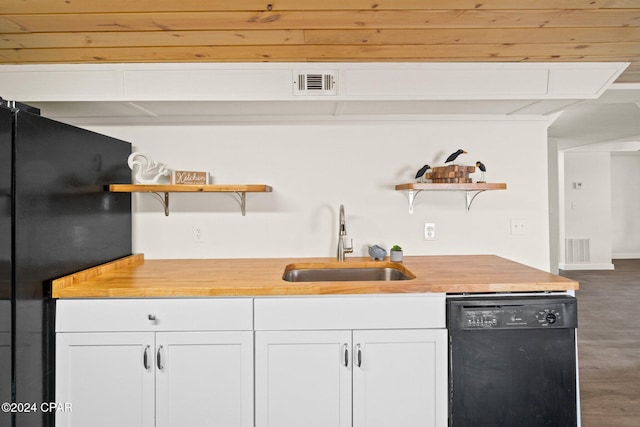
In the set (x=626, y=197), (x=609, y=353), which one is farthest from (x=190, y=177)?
(x=626, y=197)

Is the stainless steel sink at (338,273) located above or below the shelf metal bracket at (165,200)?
below

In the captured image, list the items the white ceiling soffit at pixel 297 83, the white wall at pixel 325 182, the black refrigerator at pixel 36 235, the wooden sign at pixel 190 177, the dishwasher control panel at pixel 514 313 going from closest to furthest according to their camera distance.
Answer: the black refrigerator at pixel 36 235 < the dishwasher control panel at pixel 514 313 < the white ceiling soffit at pixel 297 83 < the wooden sign at pixel 190 177 < the white wall at pixel 325 182

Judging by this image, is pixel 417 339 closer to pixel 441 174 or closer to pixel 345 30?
pixel 441 174

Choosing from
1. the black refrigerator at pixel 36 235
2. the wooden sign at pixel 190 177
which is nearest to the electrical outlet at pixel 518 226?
the wooden sign at pixel 190 177

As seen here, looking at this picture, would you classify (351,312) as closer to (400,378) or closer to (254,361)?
(400,378)

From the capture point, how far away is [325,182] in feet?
8.39

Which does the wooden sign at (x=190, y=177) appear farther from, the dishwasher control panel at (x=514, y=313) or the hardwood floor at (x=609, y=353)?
the hardwood floor at (x=609, y=353)

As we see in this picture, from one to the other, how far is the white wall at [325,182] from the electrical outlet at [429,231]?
0.10 ft

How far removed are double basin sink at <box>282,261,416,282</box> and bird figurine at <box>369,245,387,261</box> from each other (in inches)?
1.4

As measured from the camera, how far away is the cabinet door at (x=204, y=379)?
172 centimetres

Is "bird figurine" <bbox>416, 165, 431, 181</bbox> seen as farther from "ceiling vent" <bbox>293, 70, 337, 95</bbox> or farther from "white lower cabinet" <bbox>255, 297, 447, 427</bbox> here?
"white lower cabinet" <bbox>255, 297, 447, 427</bbox>

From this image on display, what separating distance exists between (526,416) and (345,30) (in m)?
1.85

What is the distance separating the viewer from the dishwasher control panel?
5.64 feet

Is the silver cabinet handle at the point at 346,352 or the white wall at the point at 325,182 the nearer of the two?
the silver cabinet handle at the point at 346,352
